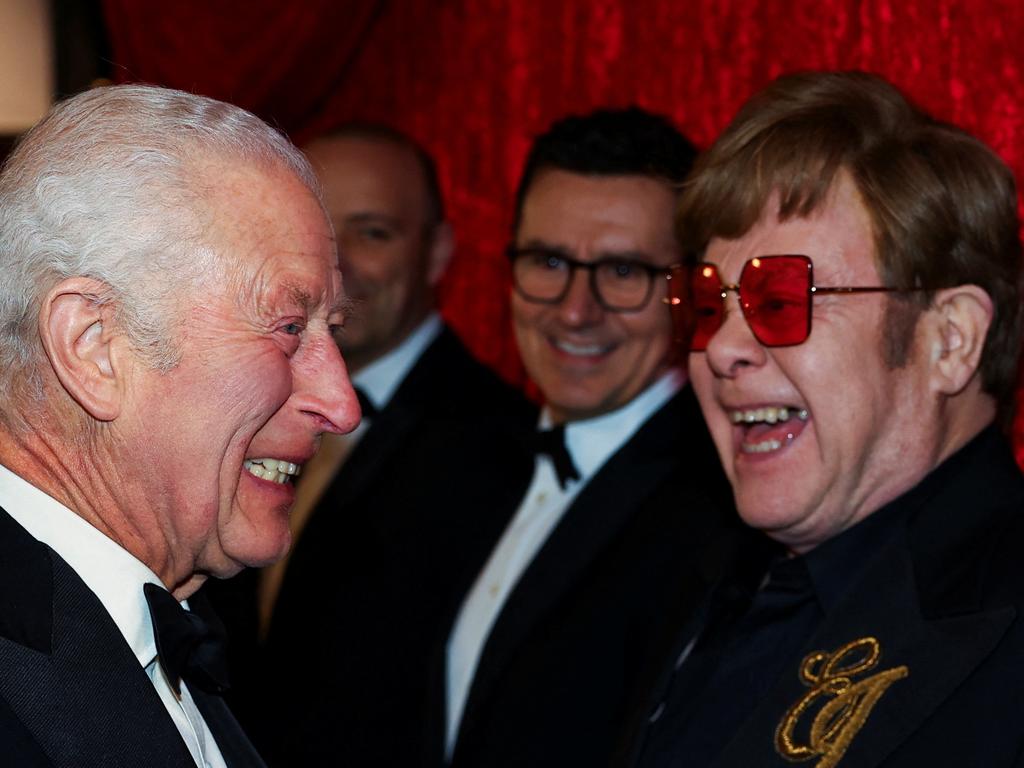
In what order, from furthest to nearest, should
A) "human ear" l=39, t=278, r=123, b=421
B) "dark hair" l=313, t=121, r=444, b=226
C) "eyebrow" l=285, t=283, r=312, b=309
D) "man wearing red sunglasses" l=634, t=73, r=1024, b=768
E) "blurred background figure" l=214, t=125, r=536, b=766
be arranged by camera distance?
1. "dark hair" l=313, t=121, r=444, b=226
2. "blurred background figure" l=214, t=125, r=536, b=766
3. "man wearing red sunglasses" l=634, t=73, r=1024, b=768
4. "eyebrow" l=285, t=283, r=312, b=309
5. "human ear" l=39, t=278, r=123, b=421

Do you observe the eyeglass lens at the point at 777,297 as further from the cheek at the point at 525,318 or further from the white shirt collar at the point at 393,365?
the white shirt collar at the point at 393,365

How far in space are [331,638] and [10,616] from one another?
1.69 meters

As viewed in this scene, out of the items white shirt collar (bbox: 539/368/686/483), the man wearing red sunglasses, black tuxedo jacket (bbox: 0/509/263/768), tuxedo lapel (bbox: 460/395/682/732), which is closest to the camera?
black tuxedo jacket (bbox: 0/509/263/768)

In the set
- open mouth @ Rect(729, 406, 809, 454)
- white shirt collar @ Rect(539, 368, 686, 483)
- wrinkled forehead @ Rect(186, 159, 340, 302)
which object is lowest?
white shirt collar @ Rect(539, 368, 686, 483)

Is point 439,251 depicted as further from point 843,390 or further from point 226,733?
point 226,733

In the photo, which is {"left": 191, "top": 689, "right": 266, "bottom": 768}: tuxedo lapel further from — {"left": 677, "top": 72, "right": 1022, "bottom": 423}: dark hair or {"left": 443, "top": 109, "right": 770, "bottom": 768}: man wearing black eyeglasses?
{"left": 677, "top": 72, "right": 1022, "bottom": 423}: dark hair

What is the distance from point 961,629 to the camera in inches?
73.6

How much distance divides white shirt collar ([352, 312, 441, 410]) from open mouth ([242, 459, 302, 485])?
195cm

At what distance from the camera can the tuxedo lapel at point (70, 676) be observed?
4.74 feet

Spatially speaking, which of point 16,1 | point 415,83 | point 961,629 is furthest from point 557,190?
point 16,1

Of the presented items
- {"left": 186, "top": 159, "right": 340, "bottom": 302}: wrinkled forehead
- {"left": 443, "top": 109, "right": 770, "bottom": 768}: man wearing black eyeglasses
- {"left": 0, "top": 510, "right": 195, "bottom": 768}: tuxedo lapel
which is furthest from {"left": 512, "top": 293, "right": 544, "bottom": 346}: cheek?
{"left": 0, "top": 510, "right": 195, "bottom": 768}: tuxedo lapel

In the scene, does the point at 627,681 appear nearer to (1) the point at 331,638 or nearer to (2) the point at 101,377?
(1) the point at 331,638

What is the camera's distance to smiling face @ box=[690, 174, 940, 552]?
2.10 m

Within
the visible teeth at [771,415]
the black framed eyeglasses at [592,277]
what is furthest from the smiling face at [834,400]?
the black framed eyeglasses at [592,277]
